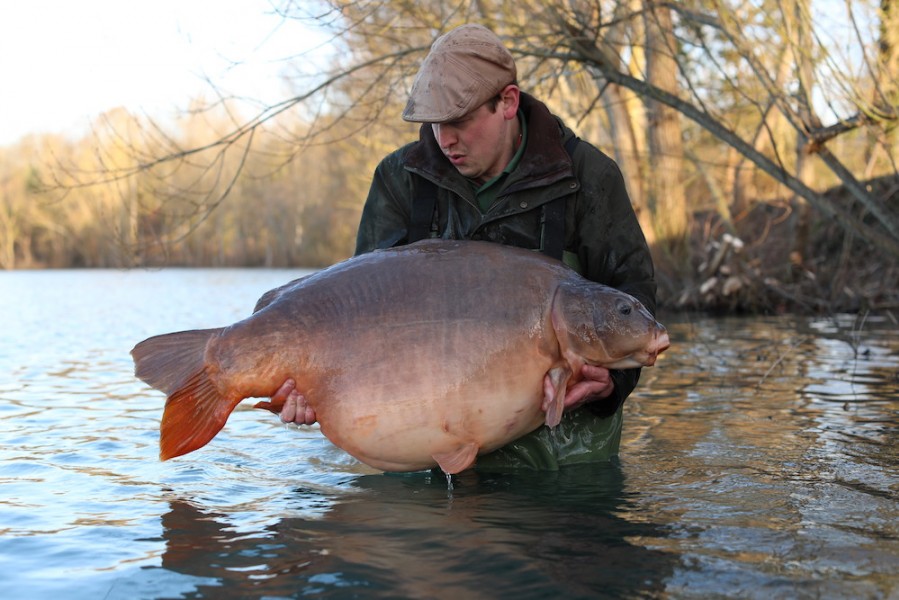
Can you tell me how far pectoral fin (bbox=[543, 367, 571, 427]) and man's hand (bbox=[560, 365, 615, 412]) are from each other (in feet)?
0.33

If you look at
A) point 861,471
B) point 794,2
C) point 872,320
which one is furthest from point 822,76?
point 872,320

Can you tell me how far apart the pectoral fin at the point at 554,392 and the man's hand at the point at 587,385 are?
10cm

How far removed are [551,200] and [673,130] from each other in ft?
36.1

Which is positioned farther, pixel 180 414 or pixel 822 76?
pixel 822 76

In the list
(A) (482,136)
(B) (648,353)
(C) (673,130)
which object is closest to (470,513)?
(B) (648,353)

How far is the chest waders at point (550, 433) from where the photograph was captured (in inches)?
173

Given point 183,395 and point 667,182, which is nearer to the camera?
point 183,395

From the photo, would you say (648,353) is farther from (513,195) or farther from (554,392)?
(513,195)

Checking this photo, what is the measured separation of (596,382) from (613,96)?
36.9 ft

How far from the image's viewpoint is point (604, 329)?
363cm

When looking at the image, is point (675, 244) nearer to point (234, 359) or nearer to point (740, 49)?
point (740, 49)

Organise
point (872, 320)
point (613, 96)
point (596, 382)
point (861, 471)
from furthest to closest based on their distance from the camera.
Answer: point (613, 96) → point (872, 320) → point (861, 471) → point (596, 382)

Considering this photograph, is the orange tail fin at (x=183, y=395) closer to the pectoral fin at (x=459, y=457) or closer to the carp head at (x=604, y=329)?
the pectoral fin at (x=459, y=457)

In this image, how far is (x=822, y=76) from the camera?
21.6ft
